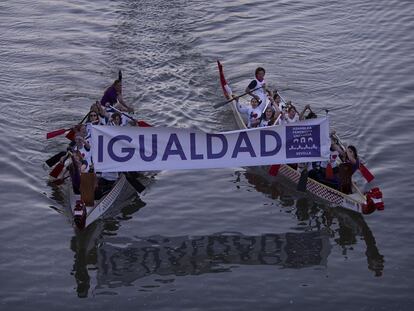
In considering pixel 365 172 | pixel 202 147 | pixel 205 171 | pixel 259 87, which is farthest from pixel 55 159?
pixel 365 172

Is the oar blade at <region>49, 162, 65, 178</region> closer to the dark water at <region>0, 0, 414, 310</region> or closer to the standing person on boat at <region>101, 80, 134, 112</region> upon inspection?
the dark water at <region>0, 0, 414, 310</region>

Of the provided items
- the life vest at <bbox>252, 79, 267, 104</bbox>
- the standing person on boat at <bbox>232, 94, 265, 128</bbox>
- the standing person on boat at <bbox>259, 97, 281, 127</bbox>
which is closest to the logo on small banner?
the standing person on boat at <bbox>259, 97, 281, 127</bbox>

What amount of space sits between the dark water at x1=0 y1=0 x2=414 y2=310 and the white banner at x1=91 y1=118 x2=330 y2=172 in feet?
6.51

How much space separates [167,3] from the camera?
136 feet

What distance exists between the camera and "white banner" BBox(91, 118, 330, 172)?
22.6 m

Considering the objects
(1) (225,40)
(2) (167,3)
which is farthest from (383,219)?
(2) (167,3)

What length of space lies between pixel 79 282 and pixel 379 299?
7.46 meters

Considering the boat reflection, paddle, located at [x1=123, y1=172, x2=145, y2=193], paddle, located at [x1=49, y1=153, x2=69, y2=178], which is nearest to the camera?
the boat reflection

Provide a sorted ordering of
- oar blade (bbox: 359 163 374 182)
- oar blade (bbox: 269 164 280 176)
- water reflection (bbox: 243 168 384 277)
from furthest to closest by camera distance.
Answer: oar blade (bbox: 269 164 280 176), oar blade (bbox: 359 163 374 182), water reflection (bbox: 243 168 384 277)

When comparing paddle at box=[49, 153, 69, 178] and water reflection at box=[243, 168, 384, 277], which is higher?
paddle at box=[49, 153, 69, 178]

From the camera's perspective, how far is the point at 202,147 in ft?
75.3

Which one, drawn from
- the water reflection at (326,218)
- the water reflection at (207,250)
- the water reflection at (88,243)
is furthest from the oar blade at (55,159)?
the water reflection at (326,218)

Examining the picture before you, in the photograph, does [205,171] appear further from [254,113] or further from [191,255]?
[191,255]

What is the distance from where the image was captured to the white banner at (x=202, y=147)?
22.6m
